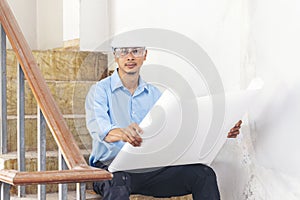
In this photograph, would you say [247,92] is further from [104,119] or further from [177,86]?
[177,86]

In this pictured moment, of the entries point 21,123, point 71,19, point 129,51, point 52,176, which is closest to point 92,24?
point 71,19

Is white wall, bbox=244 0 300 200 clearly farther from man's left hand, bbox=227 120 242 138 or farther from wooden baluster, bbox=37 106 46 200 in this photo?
wooden baluster, bbox=37 106 46 200

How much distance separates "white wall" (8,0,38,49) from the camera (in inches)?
177

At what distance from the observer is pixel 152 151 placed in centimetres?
220

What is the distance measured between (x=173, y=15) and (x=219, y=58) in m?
0.55

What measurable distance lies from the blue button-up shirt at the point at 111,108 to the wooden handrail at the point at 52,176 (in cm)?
72

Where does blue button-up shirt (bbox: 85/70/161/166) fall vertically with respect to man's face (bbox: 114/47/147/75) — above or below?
below

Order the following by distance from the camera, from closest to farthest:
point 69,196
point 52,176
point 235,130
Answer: point 52,176, point 235,130, point 69,196

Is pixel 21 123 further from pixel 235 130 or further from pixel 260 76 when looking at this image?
pixel 260 76

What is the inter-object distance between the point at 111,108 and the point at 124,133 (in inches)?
14.1

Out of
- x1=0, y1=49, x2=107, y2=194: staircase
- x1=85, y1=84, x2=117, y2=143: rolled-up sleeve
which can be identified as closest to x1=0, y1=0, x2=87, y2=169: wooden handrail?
x1=85, y1=84, x2=117, y2=143: rolled-up sleeve

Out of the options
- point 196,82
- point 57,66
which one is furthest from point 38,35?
point 196,82

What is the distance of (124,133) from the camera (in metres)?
2.21

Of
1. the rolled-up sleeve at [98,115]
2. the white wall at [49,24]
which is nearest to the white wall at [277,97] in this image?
the rolled-up sleeve at [98,115]
